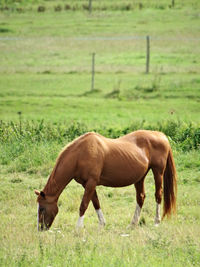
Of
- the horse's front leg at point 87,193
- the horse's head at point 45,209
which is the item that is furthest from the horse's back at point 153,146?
the horse's head at point 45,209

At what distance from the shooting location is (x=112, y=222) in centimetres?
854

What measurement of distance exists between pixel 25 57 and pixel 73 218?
23.1 m

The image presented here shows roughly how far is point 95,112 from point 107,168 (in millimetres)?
11627

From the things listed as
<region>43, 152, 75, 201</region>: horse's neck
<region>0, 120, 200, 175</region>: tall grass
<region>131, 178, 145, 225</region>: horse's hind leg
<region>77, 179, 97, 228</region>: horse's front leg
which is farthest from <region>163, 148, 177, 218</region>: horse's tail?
<region>0, 120, 200, 175</region>: tall grass

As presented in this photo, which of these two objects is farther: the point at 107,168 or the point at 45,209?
the point at 107,168

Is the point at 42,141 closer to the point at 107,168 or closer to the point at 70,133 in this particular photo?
the point at 70,133

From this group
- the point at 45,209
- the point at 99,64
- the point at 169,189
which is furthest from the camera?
the point at 99,64

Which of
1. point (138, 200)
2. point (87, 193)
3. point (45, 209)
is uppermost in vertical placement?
point (87, 193)

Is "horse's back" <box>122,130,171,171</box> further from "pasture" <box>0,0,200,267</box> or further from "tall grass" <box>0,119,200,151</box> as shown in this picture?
"tall grass" <box>0,119,200,151</box>

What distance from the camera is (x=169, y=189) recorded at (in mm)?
8617

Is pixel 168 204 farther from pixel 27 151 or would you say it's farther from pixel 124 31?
pixel 124 31

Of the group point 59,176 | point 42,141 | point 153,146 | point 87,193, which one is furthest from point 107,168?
point 42,141

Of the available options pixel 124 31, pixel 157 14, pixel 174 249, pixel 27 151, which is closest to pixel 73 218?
pixel 174 249

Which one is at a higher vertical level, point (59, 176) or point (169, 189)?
point (59, 176)
